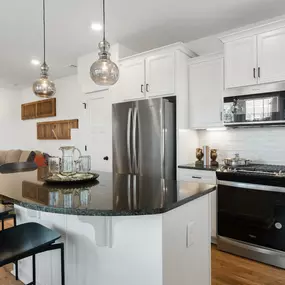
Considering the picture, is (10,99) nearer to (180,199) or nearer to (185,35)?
(185,35)

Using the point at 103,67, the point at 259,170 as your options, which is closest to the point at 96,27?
the point at 103,67

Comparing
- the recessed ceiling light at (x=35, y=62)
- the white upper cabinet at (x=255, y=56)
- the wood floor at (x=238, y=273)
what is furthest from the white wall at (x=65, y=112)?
the white upper cabinet at (x=255, y=56)

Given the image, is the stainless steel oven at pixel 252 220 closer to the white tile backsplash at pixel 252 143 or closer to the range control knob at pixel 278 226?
the range control knob at pixel 278 226

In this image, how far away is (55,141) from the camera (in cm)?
617

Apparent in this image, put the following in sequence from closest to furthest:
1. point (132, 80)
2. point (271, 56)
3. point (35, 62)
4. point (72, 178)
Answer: point (72, 178) → point (271, 56) → point (132, 80) → point (35, 62)

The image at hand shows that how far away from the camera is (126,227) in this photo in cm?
141

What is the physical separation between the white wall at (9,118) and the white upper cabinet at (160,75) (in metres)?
5.40

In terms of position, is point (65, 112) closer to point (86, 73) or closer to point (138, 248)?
point (86, 73)

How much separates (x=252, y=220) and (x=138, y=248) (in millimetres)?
1718

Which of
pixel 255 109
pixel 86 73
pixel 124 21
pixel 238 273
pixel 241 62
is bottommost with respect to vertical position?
pixel 238 273

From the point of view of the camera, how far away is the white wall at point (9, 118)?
732 cm

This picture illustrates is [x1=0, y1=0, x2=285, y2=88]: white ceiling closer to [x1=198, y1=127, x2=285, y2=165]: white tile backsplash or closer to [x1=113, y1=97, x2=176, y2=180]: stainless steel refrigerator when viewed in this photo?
[x1=113, y1=97, x2=176, y2=180]: stainless steel refrigerator

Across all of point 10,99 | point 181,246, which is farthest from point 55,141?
point 181,246

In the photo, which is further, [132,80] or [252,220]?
[132,80]
